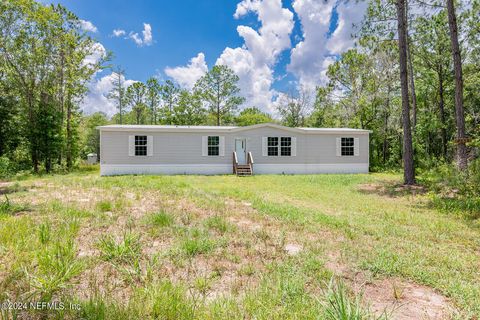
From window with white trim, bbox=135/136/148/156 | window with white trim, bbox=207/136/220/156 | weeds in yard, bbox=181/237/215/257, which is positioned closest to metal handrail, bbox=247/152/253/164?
window with white trim, bbox=207/136/220/156

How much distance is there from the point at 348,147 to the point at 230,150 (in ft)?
25.1

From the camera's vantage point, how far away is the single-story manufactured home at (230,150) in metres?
13.4

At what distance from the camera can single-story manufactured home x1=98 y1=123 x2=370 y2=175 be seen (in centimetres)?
1343

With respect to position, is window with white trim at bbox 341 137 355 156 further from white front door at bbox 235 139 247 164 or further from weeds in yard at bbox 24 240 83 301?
weeds in yard at bbox 24 240 83 301

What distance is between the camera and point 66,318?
182cm

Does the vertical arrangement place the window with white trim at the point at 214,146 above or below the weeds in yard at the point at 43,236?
above

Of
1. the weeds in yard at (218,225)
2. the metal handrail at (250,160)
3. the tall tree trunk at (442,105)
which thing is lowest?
the weeds in yard at (218,225)

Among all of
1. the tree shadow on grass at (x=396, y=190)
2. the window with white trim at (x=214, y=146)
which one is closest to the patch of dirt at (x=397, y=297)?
the tree shadow on grass at (x=396, y=190)

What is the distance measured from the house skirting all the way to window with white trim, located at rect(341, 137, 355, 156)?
0.71 metres

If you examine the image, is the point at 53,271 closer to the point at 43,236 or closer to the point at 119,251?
the point at 119,251

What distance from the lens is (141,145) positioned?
13.7 m

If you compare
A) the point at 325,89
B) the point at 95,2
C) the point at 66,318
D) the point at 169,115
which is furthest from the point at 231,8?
the point at 66,318

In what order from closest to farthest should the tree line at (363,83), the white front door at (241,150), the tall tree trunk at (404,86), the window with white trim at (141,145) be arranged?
1. the tall tree trunk at (404,86)
2. the tree line at (363,83)
3. the window with white trim at (141,145)
4. the white front door at (241,150)

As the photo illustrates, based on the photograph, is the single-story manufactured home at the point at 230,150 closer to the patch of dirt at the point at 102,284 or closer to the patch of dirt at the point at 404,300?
the patch of dirt at the point at 102,284
